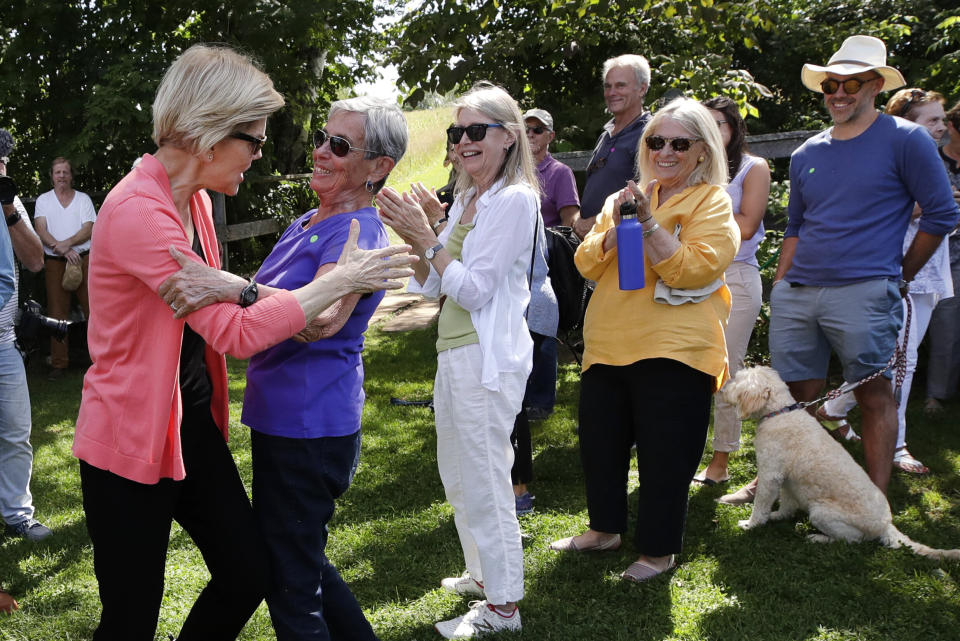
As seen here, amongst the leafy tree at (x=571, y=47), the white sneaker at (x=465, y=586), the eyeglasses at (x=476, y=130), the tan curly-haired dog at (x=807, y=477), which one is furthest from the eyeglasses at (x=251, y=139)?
the leafy tree at (x=571, y=47)

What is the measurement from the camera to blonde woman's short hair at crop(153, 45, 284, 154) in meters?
2.17

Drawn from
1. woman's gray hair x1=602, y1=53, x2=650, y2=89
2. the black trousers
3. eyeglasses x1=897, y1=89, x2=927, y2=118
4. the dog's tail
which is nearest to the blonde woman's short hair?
the black trousers

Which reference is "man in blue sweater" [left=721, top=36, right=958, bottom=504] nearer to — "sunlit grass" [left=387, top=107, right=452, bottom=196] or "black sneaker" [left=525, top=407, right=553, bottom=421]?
"black sneaker" [left=525, top=407, right=553, bottom=421]

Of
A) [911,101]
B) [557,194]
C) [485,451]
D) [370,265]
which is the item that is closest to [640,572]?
[485,451]

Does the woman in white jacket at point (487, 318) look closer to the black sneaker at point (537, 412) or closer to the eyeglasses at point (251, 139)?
the eyeglasses at point (251, 139)

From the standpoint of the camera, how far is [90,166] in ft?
31.3

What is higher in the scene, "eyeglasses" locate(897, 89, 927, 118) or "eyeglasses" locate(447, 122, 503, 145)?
"eyeglasses" locate(897, 89, 927, 118)

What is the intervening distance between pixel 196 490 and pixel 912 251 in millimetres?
3430

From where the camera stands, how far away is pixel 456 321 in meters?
3.10

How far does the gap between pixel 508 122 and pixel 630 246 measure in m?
0.65

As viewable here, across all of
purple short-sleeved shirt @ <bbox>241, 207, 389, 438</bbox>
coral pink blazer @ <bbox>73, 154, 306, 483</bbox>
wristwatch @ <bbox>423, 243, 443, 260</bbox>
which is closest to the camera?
coral pink blazer @ <bbox>73, 154, 306, 483</bbox>

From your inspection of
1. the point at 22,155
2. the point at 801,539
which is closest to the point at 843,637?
the point at 801,539

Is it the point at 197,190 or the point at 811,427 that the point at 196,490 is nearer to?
the point at 197,190

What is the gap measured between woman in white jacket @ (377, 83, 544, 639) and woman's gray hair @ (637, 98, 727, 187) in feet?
2.21
